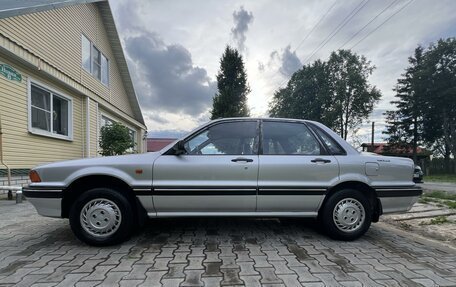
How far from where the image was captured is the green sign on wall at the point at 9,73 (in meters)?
7.41

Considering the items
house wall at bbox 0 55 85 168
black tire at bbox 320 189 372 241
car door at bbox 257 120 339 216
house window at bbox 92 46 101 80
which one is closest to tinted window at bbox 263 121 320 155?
car door at bbox 257 120 339 216

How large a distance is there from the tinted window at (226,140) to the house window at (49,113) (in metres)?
6.57

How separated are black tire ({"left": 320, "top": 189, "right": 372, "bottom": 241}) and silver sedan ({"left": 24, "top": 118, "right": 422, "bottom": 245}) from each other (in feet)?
0.04

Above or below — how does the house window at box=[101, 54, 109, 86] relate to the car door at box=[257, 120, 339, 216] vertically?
above

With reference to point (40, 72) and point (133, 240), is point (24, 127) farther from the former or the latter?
point (133, 240)

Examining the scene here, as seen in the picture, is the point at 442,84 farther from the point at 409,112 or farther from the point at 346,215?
the point at 346,215

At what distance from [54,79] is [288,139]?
8.13 metres

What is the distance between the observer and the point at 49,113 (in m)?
9.48

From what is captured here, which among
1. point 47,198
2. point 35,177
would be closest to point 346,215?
point 47,198

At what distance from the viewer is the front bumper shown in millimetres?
3832

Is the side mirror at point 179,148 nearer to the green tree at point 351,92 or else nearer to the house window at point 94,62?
the house window at point 94,62

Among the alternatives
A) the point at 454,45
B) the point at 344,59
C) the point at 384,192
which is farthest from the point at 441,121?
the point at 384,192

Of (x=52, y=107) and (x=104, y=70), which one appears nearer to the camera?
(x=52, y=107)

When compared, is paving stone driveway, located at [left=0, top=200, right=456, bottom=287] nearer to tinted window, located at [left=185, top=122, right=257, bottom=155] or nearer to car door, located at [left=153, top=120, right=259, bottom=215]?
car door, located at [left=153, top=120, right=259, bottom=215]
